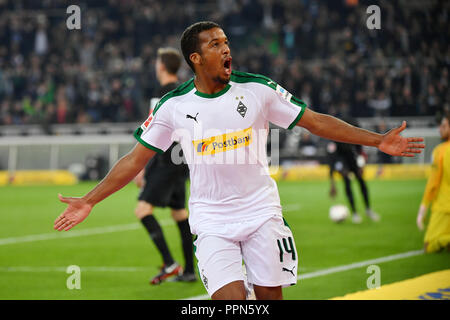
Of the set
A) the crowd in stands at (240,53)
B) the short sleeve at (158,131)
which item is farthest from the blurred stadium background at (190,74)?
the short sleeve at (158,131)

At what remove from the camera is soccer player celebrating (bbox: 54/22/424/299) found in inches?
180

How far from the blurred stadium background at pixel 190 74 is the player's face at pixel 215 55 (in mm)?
13922

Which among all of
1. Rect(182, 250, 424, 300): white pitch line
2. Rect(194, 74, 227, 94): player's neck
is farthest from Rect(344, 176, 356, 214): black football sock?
Rect(194, 74, 227, 94): player's neck

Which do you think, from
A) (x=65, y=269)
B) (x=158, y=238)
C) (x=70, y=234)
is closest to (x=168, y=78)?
(x=158, y=238)

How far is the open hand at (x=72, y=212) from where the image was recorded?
482 centimetres

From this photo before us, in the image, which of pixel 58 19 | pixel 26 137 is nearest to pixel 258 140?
pixel 26 137

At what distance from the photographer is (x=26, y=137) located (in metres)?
28.4

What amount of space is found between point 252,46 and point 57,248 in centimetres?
2021

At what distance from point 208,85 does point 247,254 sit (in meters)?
1.14

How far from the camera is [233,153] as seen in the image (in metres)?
4.59

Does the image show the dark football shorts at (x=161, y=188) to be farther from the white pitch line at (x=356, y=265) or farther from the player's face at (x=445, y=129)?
the player's face at (x=445, y=129)

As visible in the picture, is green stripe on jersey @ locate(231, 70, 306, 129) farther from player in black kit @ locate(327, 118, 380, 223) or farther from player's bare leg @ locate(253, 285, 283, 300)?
player in black kit @ locate(327, 118, 380, 223)

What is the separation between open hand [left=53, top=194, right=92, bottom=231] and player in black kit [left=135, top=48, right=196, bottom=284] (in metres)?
3.37

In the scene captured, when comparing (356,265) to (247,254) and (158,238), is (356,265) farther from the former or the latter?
(247,254)
